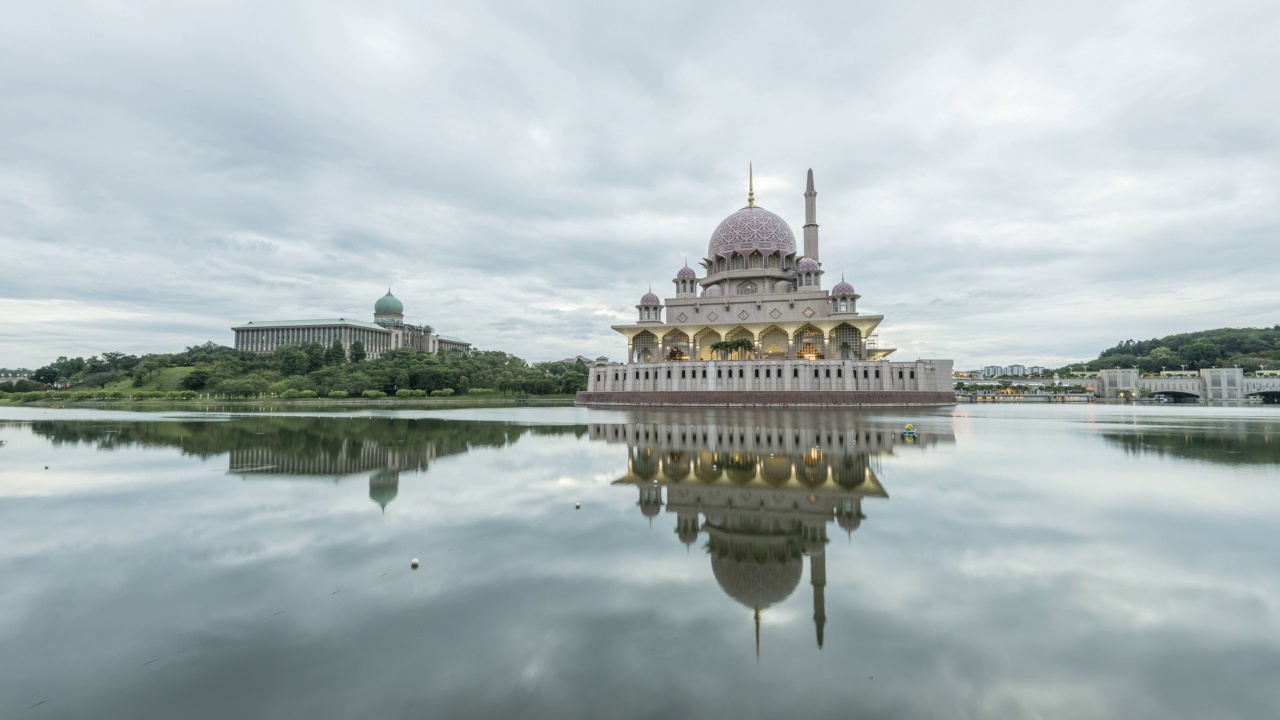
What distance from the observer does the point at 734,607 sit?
5855mm

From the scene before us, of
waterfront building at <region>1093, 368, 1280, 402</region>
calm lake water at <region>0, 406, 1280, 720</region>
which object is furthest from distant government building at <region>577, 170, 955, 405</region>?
waterfront building at <region>1093, 368, 1280, 402</region>

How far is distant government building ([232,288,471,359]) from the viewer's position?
388 ft

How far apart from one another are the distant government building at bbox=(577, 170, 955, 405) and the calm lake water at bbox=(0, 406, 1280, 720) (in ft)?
132

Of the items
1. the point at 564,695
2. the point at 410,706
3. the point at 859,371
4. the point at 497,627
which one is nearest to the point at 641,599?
the point at 497,627

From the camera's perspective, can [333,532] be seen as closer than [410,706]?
No

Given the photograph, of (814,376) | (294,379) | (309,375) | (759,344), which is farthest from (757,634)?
(309,375)

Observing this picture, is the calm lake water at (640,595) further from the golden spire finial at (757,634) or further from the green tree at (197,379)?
the green tree at (197,379)

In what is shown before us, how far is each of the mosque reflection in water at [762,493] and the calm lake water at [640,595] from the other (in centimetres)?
8

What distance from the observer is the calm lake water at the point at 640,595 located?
418 centimetres

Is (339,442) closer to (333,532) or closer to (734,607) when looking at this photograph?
(333,532)

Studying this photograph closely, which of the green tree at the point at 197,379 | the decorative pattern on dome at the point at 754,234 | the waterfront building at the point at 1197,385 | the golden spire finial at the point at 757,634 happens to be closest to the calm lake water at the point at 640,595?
the golden spire finial at the point at 757,634

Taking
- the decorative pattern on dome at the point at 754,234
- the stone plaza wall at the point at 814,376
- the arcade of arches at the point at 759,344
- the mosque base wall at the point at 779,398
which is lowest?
the mosque base wall at the point at 779,398

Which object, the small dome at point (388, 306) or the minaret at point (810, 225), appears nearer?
the minaret at point (810, 225)

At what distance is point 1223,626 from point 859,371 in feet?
168
